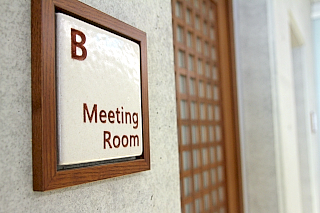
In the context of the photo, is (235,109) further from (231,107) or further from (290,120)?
(290,120)

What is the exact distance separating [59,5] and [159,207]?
41 centimetres

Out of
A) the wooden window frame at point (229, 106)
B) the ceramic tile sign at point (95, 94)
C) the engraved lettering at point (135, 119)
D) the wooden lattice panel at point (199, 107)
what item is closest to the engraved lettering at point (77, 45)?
the ceramic tile sign at point (95, 94)

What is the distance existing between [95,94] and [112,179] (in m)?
0.14

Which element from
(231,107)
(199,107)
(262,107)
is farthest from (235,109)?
(199,107)

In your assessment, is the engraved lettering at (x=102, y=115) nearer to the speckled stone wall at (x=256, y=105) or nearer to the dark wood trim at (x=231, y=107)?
the dark wood trim at (x=231, y=107)

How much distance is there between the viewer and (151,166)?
0.62 m

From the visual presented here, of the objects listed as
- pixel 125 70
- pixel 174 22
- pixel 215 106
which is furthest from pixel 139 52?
pixel 215 106

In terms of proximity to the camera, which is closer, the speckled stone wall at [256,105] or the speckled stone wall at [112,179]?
the speckled stone wall at [112,179]

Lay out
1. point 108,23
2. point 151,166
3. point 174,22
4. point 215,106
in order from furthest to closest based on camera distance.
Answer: point 215,106 < point 174,22 < point 151,166 < point 108,23

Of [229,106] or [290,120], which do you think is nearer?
[229,106]

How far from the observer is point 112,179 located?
0.51m

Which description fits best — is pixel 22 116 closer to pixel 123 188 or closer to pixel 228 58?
pixel 123 188

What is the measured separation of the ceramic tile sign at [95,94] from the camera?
41 cm

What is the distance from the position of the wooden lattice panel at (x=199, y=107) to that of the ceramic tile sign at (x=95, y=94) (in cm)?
64
